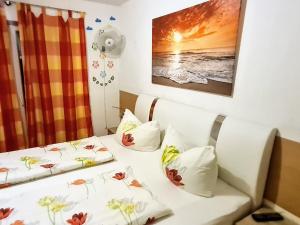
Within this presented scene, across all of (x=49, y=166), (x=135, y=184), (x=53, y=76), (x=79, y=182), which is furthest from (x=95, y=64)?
(x=135, y=184)

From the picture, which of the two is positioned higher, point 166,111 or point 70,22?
point 70,22

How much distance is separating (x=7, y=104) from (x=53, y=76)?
0.67 metres

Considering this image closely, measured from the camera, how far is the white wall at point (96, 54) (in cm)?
278

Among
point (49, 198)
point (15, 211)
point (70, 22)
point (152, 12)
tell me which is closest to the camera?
point (15, 211)

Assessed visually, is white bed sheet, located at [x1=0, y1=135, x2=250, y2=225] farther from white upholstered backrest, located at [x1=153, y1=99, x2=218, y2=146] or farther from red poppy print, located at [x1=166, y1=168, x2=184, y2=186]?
white upholstered backrest, located at [x1=153, y1=99, x2=218, y2=146]

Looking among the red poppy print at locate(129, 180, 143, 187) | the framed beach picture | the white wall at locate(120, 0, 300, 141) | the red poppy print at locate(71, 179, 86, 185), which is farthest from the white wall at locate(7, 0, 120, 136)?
the red poppy print at locate(129, 180, 143, 187)

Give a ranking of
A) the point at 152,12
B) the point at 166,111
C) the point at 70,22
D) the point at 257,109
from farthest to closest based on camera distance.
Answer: the point at 70,22, the point at 152,12, the point at 166,111, the point at 257,109

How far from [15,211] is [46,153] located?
31.1 inches

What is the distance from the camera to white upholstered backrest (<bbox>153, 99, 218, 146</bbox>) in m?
1.71

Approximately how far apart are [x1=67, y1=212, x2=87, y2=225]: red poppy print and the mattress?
446 mm

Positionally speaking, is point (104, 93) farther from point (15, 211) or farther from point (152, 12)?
point (15, 211)

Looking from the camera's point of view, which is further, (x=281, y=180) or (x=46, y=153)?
(x=46, y=153)

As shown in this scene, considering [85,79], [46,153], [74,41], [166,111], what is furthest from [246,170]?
[74,41]

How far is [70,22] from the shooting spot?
2818mm
